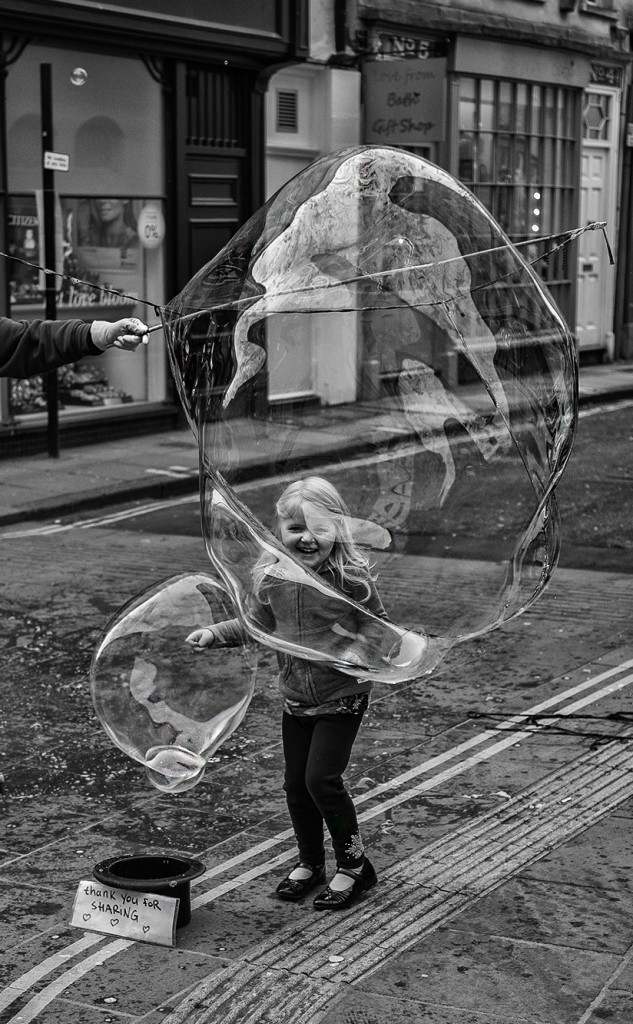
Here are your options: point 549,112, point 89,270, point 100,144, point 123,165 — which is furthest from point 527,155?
point 89,270

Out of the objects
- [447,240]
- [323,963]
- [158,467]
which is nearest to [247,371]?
[447,240]

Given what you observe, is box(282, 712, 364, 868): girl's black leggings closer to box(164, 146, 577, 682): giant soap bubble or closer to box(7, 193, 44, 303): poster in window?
box(164, 146, 577, 682): giant soap bubble

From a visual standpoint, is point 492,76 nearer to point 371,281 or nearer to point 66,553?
point 66,553

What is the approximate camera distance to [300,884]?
16.1ft

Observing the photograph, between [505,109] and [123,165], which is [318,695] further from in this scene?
[505,109]

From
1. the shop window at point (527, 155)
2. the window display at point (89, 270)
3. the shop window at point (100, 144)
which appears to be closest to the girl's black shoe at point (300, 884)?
the window display at point (89, 270)

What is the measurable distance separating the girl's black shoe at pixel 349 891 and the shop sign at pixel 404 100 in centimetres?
1325

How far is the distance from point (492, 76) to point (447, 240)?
599 inches

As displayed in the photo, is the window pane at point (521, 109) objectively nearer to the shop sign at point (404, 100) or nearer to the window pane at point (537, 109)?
the window pane at point (537, 109)

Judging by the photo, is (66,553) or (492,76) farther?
(492,76)

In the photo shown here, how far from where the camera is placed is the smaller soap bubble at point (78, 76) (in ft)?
46.9

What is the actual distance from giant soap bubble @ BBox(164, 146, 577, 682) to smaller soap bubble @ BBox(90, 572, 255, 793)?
311 mm

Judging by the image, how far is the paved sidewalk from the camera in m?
12.0

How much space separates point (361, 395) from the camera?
5113 mm
